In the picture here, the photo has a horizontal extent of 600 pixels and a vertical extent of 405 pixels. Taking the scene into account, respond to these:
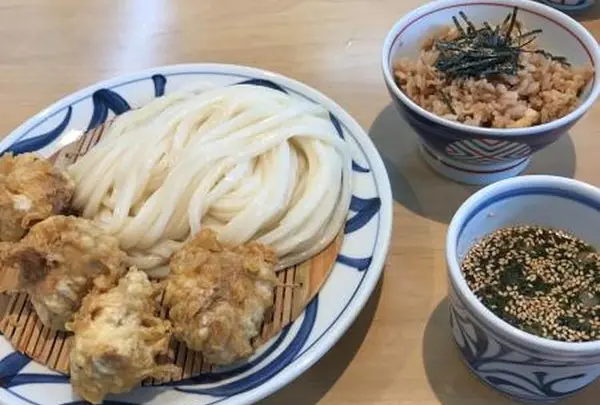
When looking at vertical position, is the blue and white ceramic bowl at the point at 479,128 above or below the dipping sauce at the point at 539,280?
above

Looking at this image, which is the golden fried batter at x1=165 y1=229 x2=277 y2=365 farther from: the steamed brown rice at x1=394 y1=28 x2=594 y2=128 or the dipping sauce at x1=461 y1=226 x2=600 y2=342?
the steamed brown rice at x1=394 y1=28 x2=594 y2=128

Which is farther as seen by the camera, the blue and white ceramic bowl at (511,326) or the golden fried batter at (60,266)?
the golden fried batter at (60,266)

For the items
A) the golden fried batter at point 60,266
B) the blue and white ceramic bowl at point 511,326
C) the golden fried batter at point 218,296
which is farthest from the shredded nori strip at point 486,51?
the golden fried batter at point 60,266

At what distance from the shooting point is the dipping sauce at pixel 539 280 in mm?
1244

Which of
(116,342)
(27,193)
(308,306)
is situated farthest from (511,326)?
(27,193)

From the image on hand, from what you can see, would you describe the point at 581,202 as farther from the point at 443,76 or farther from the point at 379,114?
the point at 379,114

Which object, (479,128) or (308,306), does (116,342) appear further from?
(479,128)

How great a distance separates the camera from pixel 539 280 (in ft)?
4.31

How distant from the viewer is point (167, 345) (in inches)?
49.7

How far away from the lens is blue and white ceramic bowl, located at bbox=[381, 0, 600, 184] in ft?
4.94

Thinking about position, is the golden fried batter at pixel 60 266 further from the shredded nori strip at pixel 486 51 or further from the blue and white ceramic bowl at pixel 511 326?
the shredded nori strip at pixel 486 51

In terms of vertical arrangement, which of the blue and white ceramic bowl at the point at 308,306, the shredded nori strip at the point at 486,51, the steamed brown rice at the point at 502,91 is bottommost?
the blue and white ceramic bowl at the point at 308,306

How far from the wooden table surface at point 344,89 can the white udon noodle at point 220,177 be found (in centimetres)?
19

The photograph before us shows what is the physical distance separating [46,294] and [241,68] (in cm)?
75
